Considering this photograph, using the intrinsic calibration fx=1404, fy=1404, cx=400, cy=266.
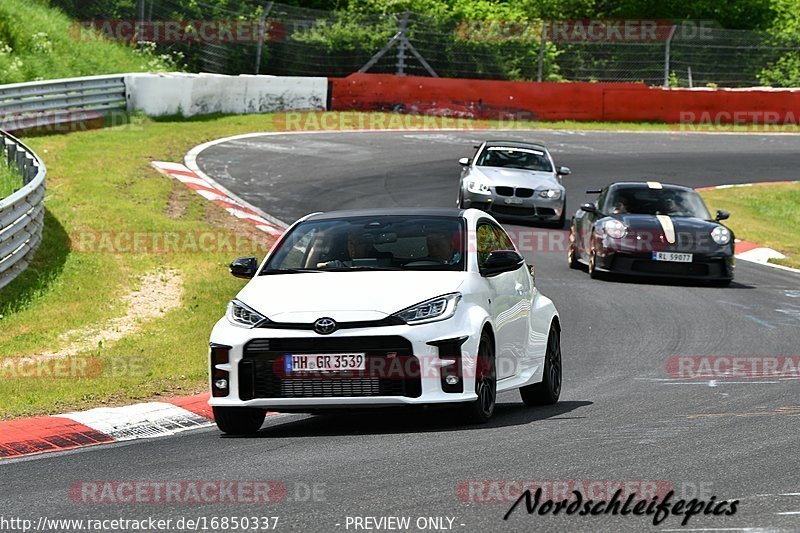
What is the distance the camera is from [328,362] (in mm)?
8344

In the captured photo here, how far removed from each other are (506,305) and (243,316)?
1850mm

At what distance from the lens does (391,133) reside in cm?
3588

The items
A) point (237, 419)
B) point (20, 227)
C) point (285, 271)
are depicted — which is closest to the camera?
point (237, 419)

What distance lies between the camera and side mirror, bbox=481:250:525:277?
30.1ft

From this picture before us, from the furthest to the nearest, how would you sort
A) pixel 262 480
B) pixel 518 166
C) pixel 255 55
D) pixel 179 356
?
pixel 255 55 → pixel 518 166 → pixel 179 356 → pixel 262 480

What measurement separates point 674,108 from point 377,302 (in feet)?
111

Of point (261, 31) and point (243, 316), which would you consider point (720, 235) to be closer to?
point (243, 316)

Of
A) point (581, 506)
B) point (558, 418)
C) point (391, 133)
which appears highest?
point (581, 506)

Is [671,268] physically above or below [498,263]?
below

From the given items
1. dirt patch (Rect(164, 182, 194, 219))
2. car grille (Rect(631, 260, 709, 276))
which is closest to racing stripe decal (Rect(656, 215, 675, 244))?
car grille (Rect(631, 260, 709, 276))

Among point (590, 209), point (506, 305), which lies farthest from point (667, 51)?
point (506, 305)

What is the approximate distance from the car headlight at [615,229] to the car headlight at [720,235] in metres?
1.20

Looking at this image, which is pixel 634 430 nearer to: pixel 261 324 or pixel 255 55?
pixel 261 324

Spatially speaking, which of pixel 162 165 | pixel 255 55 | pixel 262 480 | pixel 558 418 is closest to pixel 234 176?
pixel 162 165
